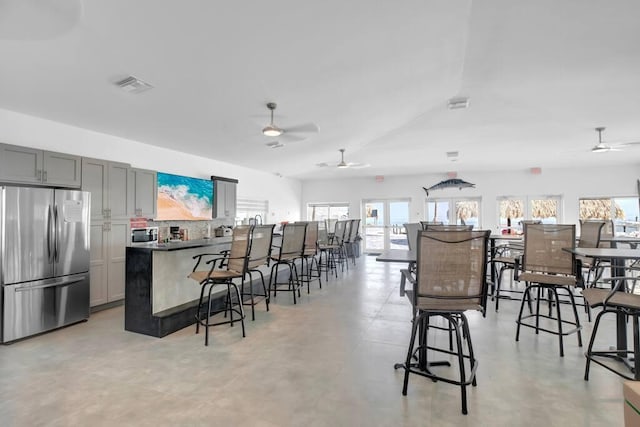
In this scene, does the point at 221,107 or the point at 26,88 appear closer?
the point at 26,88

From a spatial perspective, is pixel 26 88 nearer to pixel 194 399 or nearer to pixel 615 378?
pixel 194 399

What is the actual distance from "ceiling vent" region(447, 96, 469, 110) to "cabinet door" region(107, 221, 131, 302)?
4983 mm

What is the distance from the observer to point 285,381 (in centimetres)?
229

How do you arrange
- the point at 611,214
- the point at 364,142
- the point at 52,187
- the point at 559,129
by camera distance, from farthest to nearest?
the point at 611,214
the point at 364,142
the point at 559,129
the point at 52,187

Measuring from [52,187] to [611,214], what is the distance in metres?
11.6

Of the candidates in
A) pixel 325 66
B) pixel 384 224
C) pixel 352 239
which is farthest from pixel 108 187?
pixel 384 224

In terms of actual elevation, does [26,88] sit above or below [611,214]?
above

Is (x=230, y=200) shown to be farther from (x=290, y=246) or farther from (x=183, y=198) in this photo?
(x=290, y=246)

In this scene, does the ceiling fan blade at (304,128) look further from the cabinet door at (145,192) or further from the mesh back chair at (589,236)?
the mesh back chair at (589,236)

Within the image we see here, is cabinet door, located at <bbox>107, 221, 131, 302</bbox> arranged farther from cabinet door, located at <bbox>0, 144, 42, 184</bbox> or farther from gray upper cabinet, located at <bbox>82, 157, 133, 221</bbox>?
cabinet door, located at <bbox>0, 144, 42, 184</bbox>

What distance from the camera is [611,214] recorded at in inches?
318

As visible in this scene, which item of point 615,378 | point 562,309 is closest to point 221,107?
point 615,378

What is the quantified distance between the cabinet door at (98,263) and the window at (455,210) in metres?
8.11

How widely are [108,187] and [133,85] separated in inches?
70.4
